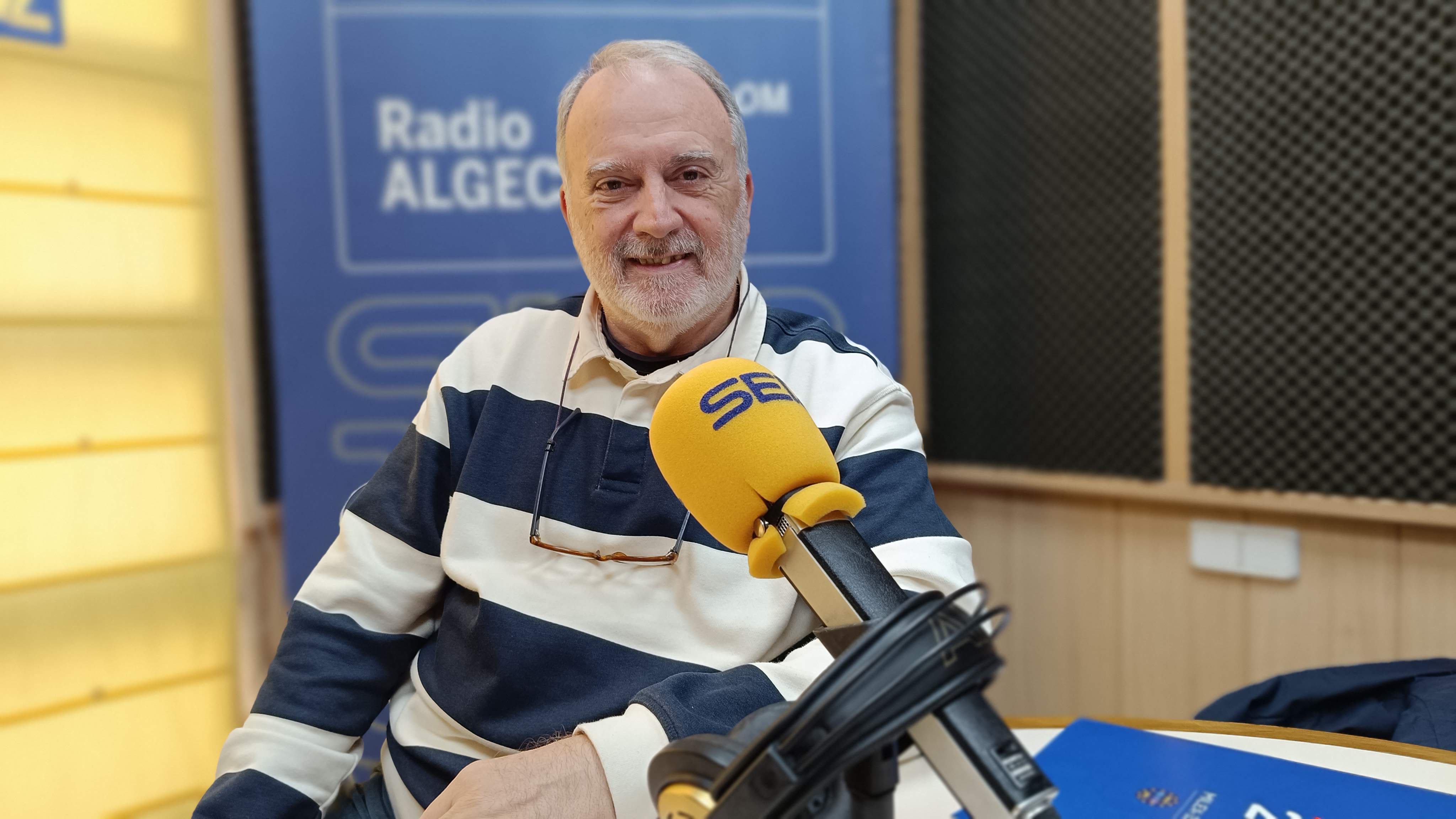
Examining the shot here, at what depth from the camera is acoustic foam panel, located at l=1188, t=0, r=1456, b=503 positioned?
1.96 meters

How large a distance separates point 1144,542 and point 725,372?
2.05 metres

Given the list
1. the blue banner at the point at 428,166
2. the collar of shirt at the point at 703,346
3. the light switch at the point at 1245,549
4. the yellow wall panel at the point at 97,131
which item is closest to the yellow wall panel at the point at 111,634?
the blue banner at the point at 428,166

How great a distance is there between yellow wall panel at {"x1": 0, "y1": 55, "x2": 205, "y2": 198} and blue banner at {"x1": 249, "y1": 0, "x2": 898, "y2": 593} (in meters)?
0.25

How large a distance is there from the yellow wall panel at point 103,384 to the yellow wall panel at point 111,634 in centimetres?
33

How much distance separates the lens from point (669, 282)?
120 cm

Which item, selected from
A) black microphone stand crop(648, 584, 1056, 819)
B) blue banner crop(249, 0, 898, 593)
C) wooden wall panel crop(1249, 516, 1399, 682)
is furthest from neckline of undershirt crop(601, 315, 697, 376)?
wooden wall panel crop(1249, 516, 1399, 682)

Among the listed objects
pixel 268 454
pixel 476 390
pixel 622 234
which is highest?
pixel 622 234

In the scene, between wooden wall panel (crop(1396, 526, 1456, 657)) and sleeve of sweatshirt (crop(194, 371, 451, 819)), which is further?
wooden wall panel (crop(1396, 526, 1456, 657))

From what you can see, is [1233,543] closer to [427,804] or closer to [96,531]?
[427,804]

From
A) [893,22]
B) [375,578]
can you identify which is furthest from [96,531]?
[893,22]

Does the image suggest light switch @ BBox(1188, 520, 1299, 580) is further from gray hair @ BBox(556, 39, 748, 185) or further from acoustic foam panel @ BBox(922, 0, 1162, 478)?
gray hair @ BBox(556, 39, 748, 185)

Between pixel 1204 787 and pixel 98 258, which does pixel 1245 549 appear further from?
pixel 98 258

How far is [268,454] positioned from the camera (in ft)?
8.72

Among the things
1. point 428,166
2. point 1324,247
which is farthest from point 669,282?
point 1324,247
